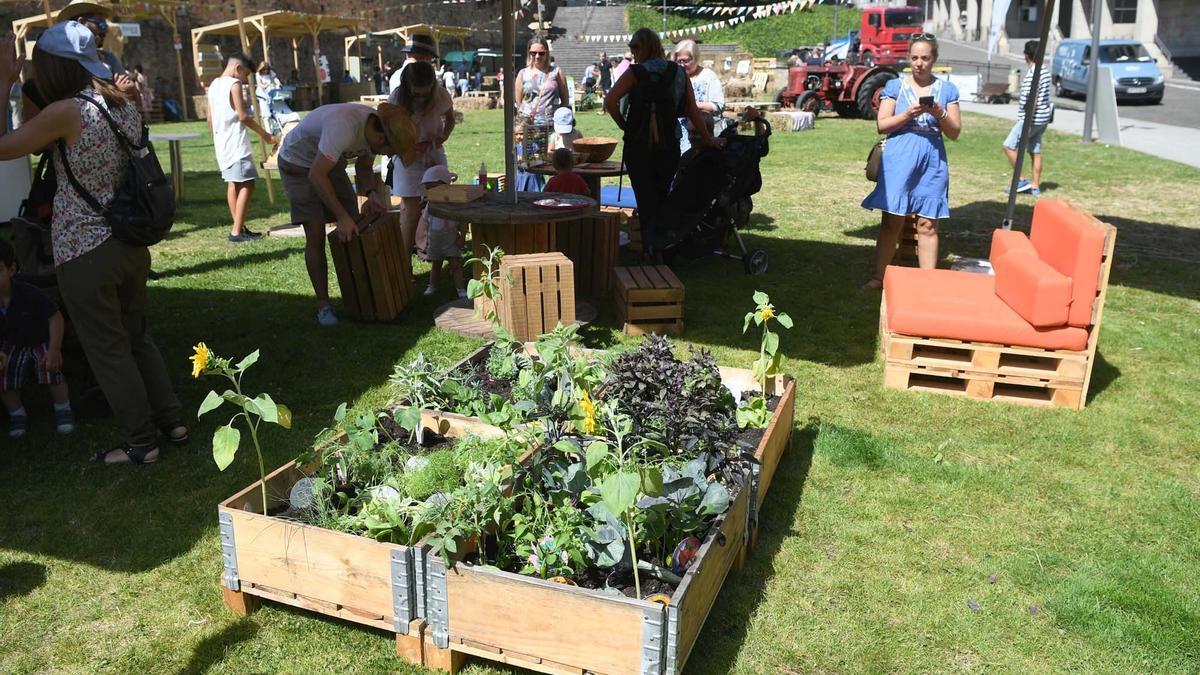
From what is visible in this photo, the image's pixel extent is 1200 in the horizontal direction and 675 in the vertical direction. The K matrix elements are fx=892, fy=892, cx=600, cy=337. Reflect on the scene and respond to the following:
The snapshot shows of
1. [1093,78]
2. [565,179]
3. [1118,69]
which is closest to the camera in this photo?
[565,179]

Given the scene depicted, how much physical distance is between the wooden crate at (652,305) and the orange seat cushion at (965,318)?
4.06 feet

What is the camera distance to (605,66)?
2848 cm

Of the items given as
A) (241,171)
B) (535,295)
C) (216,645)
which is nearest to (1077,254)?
(535,295)

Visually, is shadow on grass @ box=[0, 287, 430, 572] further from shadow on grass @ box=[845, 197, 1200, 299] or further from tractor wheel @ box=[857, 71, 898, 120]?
tractor wheel @ box=[857, 71, 898, 120]

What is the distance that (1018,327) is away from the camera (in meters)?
4.31

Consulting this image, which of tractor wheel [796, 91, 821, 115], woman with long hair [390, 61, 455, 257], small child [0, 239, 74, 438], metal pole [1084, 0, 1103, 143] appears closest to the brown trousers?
small child [0, 239, 74, 438]

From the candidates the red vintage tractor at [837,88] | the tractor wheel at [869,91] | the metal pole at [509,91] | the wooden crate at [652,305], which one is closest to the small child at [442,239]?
the metal pole at [509,91]

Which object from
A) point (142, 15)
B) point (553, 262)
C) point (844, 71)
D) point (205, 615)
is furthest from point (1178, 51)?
point (205, 615)

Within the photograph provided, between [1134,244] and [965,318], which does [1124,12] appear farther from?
[965,318]

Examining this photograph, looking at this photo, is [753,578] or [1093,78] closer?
[753,578]

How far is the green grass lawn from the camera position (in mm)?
2645

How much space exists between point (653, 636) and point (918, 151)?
171 inches

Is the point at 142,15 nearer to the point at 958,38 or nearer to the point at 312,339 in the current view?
the point at 312,339

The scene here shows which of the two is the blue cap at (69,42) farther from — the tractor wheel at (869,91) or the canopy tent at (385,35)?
the canopy tent at (385,35)
